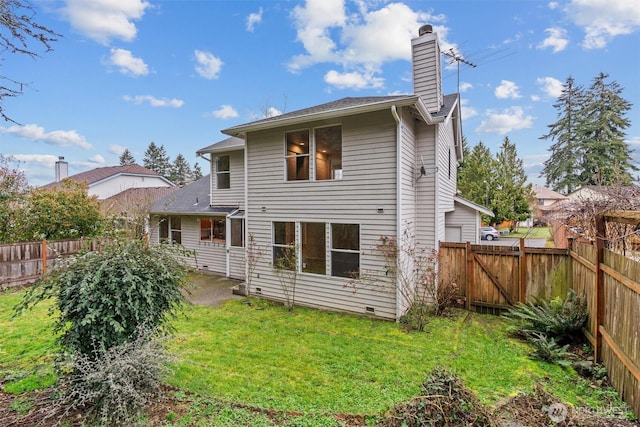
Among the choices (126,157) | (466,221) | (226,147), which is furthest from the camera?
(126,157)

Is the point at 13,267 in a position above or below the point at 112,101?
below

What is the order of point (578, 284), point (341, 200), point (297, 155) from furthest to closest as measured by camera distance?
point (297, 155) < point (341, 200) < point (578, 284)

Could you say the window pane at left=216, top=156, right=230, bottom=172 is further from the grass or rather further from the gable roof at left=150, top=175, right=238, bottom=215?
the grass

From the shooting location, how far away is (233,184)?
1137 cm

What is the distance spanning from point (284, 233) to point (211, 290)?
3.41 m

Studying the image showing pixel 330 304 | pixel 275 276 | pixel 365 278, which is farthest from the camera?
pixel 275 276

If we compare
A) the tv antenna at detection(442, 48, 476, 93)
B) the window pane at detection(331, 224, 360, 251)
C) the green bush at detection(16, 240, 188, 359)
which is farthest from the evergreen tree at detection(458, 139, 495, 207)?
the green bush at detection(16, 240, 188, 359)

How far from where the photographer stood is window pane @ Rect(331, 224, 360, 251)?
23.1 ft

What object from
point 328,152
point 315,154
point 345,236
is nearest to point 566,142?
point 328,152

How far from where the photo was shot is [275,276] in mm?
8195

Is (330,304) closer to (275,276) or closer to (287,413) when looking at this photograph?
(275,276)

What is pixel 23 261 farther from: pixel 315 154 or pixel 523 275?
pixel 523 275

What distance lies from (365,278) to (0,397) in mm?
6040

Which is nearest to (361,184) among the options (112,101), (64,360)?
(64,360)
